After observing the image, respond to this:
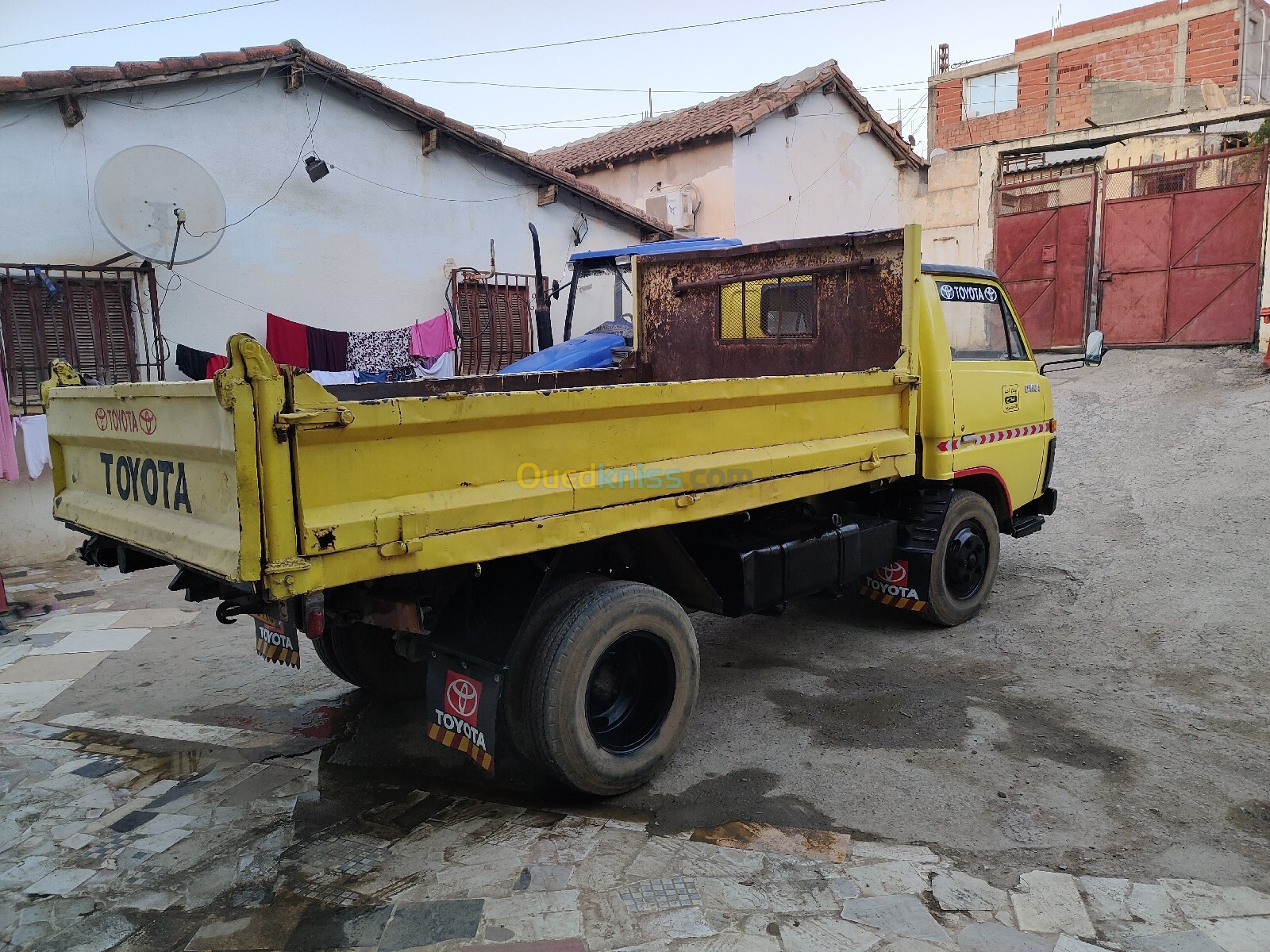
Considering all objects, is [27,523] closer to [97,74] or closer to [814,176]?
[97,74]

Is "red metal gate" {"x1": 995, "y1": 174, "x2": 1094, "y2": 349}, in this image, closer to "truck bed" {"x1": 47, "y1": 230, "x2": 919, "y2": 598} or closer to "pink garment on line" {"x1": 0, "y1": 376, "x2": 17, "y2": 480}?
"truck bed" {"x1": 47, "y1": 230, "x2": 919, "y2": 598}

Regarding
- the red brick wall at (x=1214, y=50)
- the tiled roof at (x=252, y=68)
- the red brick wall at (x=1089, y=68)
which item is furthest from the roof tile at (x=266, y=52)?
the red brick wall at (x=1214, y=50)

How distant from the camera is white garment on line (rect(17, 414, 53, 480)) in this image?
22.7 feet

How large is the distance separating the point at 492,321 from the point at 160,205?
3.77 meters

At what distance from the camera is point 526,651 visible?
301 centimetres

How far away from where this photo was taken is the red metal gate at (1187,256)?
33.4 feet

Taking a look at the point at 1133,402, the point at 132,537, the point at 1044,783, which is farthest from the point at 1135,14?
the point at 132,537

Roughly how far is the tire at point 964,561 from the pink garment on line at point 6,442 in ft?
22.7

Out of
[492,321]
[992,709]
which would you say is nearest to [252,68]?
[492,321]

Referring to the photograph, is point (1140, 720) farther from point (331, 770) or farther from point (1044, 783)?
point (331, 770)

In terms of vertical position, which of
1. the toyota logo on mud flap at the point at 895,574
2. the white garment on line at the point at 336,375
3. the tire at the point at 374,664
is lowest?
the tire at the point at 374,664

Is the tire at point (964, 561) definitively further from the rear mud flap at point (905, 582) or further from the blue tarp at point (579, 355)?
the blue tarp at point (579, 355)

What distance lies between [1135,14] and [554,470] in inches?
1046

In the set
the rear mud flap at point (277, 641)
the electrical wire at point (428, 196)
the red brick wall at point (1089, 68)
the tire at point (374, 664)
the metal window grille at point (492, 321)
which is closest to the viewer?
the rear mud flap at point (277, 641)
